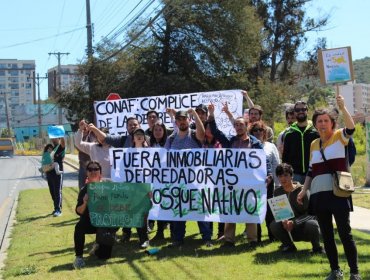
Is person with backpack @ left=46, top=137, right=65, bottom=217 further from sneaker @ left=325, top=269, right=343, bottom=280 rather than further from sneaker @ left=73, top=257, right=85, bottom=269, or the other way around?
sneaker @ left=325, top=269, right=343, bottom=280

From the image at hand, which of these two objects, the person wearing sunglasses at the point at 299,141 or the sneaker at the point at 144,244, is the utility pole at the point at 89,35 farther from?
the person wearing sunglasses at the point at 299,141

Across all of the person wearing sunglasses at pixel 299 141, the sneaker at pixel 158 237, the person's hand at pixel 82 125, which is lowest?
the sneaker at pixel 158 237

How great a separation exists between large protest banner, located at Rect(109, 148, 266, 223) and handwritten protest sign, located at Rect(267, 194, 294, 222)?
54 centimetres

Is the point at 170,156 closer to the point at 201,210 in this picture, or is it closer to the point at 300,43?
the point at 201,210

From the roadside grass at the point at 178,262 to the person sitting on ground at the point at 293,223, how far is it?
183 millimetres

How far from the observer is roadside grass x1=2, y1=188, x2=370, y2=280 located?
21.6 ft

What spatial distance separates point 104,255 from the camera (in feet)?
25.1

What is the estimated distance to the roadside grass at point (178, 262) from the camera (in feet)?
21.6

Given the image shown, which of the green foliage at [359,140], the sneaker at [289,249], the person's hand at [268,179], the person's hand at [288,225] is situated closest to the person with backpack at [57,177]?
the person's hand at [268,179]

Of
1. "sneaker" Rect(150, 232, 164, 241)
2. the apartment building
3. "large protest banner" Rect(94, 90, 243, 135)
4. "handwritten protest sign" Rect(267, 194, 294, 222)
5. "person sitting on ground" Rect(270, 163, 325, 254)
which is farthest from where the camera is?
the apartment building

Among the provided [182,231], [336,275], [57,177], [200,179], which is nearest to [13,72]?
[57,177]

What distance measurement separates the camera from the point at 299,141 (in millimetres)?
7820

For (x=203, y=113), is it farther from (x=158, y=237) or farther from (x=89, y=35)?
(x=89, y=35)

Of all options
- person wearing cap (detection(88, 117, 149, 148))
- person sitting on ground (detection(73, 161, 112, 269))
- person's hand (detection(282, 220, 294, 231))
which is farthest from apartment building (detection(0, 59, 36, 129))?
person's hand (detection(282, 220, 294, 231))
